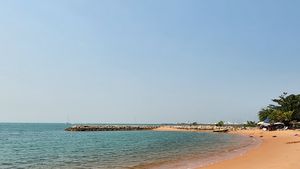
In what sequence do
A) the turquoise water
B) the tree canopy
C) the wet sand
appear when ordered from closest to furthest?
the wet sand, the turquoise water, the tree canopy

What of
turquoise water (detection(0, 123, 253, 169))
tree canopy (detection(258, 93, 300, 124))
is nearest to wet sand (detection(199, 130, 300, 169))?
turquoise water (detection(0, 123, 253, 169))

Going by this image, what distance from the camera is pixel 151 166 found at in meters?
26.5

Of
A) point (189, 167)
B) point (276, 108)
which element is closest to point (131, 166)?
point (189, 167)

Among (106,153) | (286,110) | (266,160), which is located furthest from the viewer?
(286,110)

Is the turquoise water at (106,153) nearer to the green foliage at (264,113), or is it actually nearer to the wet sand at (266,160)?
the wet sand at (266,160)

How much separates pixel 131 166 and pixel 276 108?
92.5 meters

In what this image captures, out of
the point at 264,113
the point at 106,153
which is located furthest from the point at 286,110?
the point at 106,153

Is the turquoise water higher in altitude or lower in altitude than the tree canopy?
lower

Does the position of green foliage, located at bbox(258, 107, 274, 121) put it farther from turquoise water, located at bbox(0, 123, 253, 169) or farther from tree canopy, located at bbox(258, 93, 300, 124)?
turquoise water, located at bbox(0, 123, 253, 169)

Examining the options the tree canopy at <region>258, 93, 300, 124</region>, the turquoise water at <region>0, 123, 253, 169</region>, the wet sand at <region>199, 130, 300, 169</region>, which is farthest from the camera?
the tree canopy at <region>258, 93, 300, 124</region>

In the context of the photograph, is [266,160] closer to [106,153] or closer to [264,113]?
[106,153]

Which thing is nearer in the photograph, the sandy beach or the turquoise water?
the sandy beach

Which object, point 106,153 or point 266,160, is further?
point 106,153

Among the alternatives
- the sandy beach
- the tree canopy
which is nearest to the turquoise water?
the sandy beach
